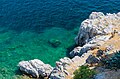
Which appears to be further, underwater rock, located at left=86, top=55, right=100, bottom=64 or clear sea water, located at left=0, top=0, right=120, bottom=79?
clear sea water, located at left=0, top=0, right=120, bottom=79

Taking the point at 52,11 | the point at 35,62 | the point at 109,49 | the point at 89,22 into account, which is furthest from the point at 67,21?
the point at 109,49

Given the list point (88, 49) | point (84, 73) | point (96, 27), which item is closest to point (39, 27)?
point (96, 27)

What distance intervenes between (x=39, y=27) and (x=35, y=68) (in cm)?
2264

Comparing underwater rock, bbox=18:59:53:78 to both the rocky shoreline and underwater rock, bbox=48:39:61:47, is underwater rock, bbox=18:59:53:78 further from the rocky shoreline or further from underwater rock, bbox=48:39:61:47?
underwater rock, bbox=48:39:61:47

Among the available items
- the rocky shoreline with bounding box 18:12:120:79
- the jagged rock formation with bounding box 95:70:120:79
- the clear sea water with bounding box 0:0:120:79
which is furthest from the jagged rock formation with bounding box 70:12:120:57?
the jagged rock formation with bounding box 95:70:120:79

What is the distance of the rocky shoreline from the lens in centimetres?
6278

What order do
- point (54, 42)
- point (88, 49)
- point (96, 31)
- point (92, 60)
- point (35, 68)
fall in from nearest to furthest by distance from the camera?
point (92, 60) < point (88, 49) < point (35, 68) < point (96, 31) < point (54, 42)

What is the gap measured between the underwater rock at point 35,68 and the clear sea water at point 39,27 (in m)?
2.60

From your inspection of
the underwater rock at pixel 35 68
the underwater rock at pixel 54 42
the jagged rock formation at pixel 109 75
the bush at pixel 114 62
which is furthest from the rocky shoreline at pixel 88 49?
the jagged rock formation at pixel 109 75

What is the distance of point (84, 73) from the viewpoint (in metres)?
57.9

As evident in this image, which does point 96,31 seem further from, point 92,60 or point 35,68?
point 35,68

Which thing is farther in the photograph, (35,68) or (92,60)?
(35,68)

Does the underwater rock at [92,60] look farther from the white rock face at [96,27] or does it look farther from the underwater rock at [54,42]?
the underwater rock at [54,42]

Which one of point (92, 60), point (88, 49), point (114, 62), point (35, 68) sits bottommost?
point (35, 68)
